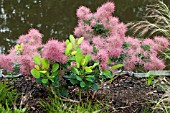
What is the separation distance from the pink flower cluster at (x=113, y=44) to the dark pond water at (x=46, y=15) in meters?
2.42

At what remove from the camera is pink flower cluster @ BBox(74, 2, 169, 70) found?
115 inches

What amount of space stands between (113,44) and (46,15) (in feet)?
12.5

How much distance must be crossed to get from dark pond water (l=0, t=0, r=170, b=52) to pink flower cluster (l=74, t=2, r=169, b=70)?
2.42 m

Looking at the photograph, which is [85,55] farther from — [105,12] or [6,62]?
[6,62]

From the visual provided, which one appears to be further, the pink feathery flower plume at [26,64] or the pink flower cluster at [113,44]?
the pink flower cluster at [113,44]

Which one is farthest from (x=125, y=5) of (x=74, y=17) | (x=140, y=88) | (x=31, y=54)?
(x=31, y=54)

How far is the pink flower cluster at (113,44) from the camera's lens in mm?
2934

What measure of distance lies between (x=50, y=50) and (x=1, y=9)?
459 centimetres

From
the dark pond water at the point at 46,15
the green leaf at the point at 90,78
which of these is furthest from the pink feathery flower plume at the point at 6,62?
the dark pond water at the point at 46,15

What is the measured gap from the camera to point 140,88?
3406 mm

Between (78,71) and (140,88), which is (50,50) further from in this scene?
(140,88)

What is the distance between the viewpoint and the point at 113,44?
2.95 m

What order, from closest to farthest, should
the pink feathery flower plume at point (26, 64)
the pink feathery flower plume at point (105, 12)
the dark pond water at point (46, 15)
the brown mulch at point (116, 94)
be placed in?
the pink feathery flower plume at point (26, 64) → the brown mulch at point (116, 94) → the pink feathery flower plume at point (105, 12) → the dark pond water at point (46, 15)

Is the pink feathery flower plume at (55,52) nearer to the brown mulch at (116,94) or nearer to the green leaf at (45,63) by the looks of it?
the green leaf at (45,63)
